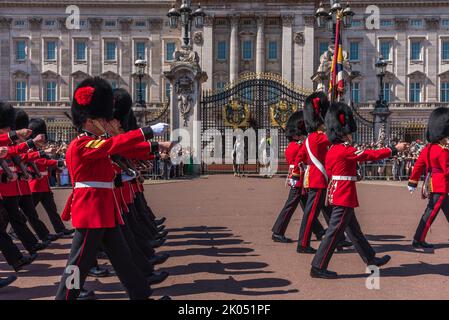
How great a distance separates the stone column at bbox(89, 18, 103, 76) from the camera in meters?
43.0

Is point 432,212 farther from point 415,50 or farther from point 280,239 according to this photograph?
point 415,50

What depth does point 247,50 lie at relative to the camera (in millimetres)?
41406

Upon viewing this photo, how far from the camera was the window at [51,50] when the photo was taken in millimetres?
43000

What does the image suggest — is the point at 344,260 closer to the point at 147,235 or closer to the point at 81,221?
the point at 147,235

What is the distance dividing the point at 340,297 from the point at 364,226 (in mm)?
4254

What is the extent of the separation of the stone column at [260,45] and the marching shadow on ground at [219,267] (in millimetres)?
32917

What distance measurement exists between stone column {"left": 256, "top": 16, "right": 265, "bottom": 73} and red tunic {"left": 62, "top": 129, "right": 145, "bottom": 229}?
3683cm

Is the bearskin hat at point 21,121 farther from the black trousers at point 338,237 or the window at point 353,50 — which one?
the window at point 353,50

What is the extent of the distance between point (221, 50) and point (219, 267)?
36.3 meters

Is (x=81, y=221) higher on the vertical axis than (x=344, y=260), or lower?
higher

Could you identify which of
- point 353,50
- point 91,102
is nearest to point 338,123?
point 91,102
